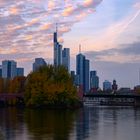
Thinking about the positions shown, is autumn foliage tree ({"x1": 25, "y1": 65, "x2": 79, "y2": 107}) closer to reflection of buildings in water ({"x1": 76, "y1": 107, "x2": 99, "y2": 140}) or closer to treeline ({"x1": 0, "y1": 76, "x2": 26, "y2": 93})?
treeline ({"x1": 0, "y1": 76, "x2": 26, "y2": 93})

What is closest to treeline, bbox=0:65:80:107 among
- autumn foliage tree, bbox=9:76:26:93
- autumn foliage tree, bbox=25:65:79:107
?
autumn foliage tree, bbox=25:65:79:107

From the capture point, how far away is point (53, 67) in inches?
5487

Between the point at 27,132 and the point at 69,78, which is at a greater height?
the point at 69,78

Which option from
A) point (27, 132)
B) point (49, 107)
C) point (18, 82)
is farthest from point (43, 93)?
point (27, 132)

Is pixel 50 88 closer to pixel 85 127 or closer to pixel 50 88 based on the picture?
pixel 50 88

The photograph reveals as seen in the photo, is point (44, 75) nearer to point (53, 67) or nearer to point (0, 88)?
point (53, 67)

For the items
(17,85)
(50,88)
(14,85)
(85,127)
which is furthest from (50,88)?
(85,127)

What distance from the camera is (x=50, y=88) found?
132250 millimetres

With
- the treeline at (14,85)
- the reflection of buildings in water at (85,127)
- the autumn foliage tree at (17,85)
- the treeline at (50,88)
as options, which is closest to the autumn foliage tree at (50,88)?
the treeline at (50,88)

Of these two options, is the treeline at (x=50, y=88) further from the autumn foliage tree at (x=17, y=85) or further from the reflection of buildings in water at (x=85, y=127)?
the reflection of buildings in water at (x=85, y=127)

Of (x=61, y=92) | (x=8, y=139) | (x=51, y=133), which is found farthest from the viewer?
(x=61, y=92)

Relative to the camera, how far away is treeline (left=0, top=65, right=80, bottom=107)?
5266 inches

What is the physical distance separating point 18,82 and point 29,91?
3237 cm

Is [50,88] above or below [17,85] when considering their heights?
below
